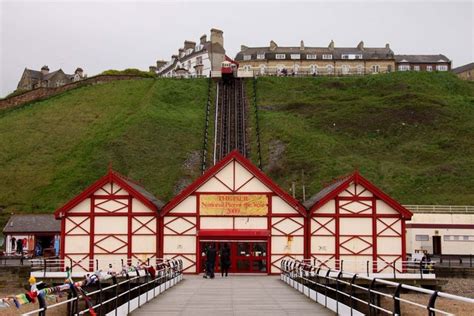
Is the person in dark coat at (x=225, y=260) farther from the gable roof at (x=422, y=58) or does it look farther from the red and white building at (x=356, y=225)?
the gable roof at (x=422, y=58)

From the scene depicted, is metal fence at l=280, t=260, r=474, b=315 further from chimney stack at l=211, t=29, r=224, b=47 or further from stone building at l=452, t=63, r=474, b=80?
stone building at l=452, t=63, r=474, b=80

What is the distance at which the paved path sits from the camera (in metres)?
20.2

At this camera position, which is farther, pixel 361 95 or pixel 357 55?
pixel 357 55

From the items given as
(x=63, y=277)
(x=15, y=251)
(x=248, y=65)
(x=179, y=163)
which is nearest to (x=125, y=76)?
(x=248, y=65)

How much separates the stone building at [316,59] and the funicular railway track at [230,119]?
99.5 feet

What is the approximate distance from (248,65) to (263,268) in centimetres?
9923

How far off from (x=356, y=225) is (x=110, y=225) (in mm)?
15452

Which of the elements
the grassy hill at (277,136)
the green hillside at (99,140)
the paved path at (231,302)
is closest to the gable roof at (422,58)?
the grassy hill at (277,136)

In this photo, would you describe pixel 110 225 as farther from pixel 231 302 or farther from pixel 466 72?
pixel 466 72

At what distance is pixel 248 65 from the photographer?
138750mm

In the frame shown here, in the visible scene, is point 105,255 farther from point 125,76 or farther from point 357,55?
point 357,55

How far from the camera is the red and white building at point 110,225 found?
4219 centimetres

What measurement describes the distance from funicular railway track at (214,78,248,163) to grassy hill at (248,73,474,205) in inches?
110

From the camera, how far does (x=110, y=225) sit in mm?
42562
